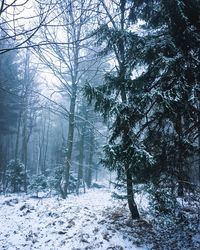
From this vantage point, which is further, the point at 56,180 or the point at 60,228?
the point at 56,180

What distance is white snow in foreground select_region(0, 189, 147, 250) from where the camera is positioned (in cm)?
→ 723

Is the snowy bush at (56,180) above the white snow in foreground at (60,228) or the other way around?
above

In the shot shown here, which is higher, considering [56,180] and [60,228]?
[56,180]

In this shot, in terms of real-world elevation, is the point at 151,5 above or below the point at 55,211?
above

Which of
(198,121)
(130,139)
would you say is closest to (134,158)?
(130,139)

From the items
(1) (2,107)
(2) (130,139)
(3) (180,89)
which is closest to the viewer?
(3) (180,89)

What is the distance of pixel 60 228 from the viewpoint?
27.3 ft

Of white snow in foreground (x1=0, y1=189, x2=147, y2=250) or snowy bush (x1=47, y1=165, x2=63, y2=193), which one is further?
snowy bush (x1=47, y1=165, x2=63, y2=193)

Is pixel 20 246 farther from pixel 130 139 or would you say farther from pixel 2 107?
pixel 2 107

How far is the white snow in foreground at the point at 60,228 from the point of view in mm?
7234

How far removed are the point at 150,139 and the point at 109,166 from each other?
1.31 metres

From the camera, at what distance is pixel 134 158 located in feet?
19.8

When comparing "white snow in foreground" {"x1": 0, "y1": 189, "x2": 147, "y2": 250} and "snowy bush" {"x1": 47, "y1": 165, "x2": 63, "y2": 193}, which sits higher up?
"snowy bush" {"x1": 47, "y1": 165, "x2": 63, "y2": 193}

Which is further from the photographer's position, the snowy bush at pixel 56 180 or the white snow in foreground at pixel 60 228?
the snowy bush at pixel 56 180
